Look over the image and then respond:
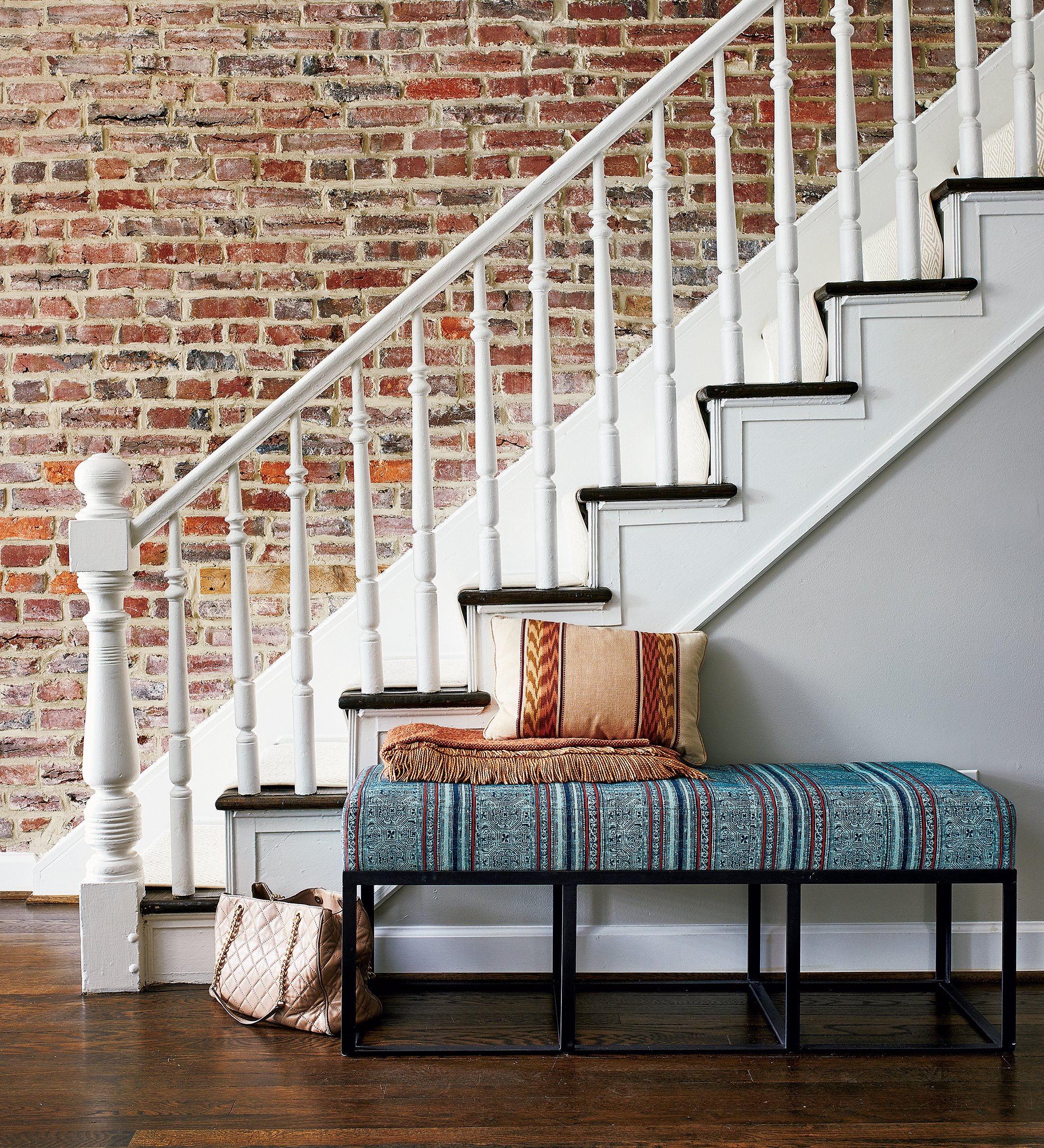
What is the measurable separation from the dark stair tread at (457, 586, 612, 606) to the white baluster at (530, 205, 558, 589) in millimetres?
27

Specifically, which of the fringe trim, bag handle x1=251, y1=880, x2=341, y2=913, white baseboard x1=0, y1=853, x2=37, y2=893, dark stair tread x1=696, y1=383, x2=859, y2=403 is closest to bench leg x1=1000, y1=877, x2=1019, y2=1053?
the fringe trim

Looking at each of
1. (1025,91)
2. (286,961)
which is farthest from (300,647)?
(1025,91)

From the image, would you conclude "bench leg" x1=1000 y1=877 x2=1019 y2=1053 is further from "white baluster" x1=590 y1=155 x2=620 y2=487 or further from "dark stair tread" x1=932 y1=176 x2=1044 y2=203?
"dark stair tread" x1=932 y1=176 x2=1044 y2=203

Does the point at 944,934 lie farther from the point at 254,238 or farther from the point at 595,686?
the point at 254,238

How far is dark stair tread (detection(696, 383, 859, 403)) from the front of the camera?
224 centimetres

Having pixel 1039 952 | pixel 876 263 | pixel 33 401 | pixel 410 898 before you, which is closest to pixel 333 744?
pixel 410 898

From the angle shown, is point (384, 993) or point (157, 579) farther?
point (157, 579)

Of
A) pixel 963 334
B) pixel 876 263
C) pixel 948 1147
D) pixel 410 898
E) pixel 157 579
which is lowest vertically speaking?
pixel 948 1147

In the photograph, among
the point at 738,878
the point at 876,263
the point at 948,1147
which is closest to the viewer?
the point at 948,1147

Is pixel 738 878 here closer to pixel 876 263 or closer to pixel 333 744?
pixel 333 744

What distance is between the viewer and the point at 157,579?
3.07 m

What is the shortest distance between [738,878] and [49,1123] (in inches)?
50.7

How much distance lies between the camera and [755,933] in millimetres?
2203

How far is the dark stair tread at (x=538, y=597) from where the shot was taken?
224 centimetres
